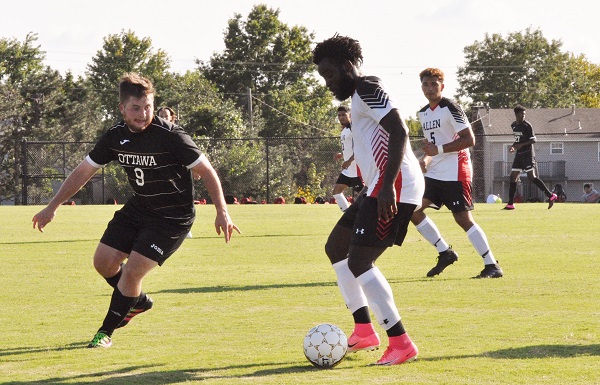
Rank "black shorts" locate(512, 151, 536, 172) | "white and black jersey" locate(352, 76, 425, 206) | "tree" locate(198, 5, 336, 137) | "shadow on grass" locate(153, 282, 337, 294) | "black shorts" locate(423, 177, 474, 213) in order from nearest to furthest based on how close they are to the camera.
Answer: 1. "white and black jersey" locate(352, 76, 425, 206)
2. "shadow on grass" locate(153, 282, 337, 294)
3. "black shorts" locate(423, 177, 474, 213)
4. "black shorts" locate(512, 151, 536, 172)
5. "tree" locate(198, 5, 336, 137)

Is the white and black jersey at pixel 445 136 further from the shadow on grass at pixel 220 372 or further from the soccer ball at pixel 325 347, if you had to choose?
the soccer ball at pixel 325 347

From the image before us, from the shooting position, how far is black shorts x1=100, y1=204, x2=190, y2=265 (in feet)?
22.5

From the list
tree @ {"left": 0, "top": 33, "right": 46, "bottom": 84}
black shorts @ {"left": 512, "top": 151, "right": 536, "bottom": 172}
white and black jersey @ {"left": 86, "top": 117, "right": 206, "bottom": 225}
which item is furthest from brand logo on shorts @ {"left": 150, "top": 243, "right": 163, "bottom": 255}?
tree @ {"left": 0, "top": 33, "right": 46, "bottom": 84}

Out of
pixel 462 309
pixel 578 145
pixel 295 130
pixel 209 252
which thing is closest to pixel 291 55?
pixel 295 130

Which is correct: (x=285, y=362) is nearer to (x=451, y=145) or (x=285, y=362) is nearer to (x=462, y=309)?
(x=462, y=309)

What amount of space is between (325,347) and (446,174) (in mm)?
5518

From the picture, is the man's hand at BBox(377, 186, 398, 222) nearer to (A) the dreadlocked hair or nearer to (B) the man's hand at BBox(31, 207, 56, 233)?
(A) the dreadlocked hair

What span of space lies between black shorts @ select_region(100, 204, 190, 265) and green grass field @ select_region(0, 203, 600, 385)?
67cm

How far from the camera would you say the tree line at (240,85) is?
57.8 metres

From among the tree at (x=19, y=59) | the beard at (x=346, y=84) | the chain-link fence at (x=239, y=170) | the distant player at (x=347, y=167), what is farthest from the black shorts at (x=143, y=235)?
the tree at (x=19, y=59)

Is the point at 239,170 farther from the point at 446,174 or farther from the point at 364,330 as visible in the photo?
the point at 364,330

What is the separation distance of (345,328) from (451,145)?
345cm

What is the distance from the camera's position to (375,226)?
614cm

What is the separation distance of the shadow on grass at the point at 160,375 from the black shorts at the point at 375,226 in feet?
2.82
